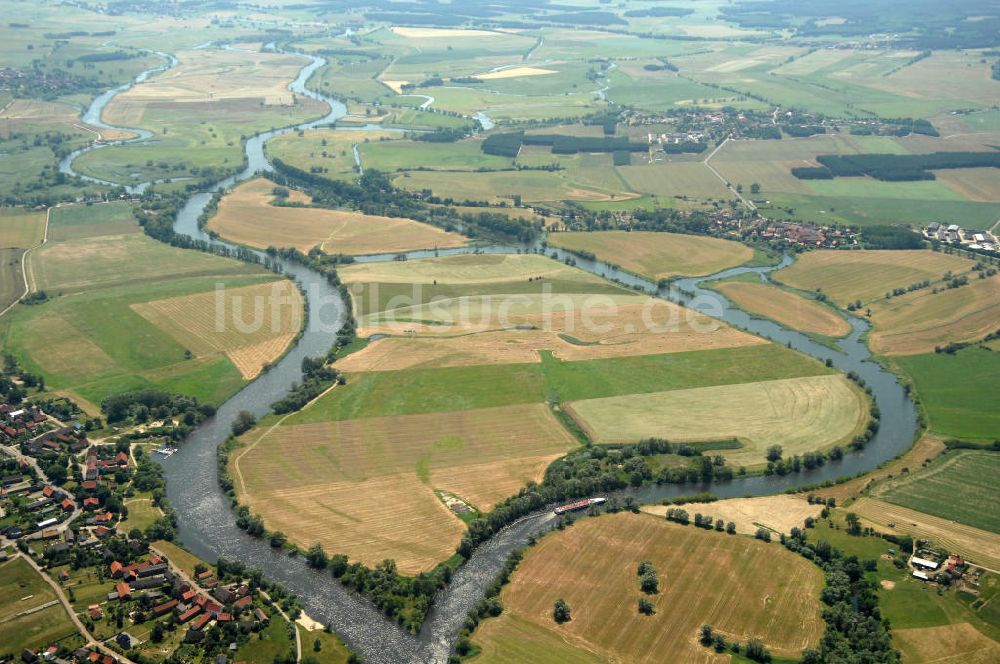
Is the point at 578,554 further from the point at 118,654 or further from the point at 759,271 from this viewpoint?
the point at 759,271

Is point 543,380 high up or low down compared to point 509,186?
down

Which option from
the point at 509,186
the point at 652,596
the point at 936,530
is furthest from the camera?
the point at 509,186

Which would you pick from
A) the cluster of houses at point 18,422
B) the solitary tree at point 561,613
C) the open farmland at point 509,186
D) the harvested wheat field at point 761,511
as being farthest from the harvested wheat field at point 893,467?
the open farmland at point 509,186

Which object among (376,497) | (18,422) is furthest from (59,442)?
(376,497)

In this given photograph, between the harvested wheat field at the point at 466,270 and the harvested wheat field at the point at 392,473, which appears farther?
the harvested wheat field at the point at 466,270

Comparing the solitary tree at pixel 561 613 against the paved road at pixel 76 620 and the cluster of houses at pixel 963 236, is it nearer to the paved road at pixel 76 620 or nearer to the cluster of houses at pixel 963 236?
the paved road at pixel 76 620

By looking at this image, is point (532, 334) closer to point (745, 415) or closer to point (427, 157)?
point (745, 415)

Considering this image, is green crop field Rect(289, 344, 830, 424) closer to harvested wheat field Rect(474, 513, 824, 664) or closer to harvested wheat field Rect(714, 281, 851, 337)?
harvested wheat field Rect(714, 281, 851, 337)
